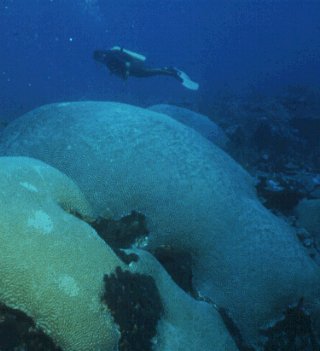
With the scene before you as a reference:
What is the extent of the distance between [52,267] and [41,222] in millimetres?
438

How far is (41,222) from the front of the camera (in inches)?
119

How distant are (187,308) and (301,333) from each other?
1.58 meters

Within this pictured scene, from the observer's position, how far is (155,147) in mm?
4988

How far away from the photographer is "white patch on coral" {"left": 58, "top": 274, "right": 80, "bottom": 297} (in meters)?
2.74

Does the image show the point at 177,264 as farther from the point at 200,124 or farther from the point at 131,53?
the point at 131,53

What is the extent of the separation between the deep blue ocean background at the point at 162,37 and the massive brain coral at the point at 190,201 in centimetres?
3304

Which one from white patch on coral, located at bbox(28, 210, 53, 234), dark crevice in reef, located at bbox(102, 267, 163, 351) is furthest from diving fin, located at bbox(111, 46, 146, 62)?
dark crevice in reef, located at bbox(102, 267, 163, 351)

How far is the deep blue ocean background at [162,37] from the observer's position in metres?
48.4

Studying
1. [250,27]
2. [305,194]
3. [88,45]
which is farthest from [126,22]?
[305,194]

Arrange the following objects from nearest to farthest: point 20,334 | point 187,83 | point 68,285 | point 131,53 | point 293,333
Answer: point 20,334 < point 68,285 < point 293,333 < point 131,53 < point 187,83

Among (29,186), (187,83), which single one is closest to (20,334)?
(29,186)

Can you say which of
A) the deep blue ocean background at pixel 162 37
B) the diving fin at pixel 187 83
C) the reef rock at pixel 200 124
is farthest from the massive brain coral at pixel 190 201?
the deep blue ocean background at pixel 162 37

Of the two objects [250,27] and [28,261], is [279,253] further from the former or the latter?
[250,27]

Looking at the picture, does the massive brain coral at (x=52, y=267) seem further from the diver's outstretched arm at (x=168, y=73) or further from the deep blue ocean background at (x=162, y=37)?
the deep blue ocean background at (x=162, y=37)
